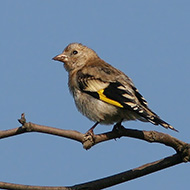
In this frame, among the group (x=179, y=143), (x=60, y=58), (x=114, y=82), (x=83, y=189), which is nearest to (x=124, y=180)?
(x=83, y=189)

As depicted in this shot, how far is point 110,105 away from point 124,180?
7.21ft

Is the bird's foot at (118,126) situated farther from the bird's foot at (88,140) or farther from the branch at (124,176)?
the branch at (124,176)

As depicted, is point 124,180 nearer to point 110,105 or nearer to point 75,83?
point 110,105

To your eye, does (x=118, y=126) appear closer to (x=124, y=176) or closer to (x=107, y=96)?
(x=107, y=96)

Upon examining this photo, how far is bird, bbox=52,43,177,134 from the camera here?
7293 millimetres

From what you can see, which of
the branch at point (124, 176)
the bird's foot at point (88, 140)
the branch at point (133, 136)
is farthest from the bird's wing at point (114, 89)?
the bird's foot at point (88, 140)

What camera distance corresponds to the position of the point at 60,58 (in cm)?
966

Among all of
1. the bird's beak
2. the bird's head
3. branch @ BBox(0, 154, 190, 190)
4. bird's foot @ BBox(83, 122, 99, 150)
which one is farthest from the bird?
branch @ BBox(0, 154, 190, 190)

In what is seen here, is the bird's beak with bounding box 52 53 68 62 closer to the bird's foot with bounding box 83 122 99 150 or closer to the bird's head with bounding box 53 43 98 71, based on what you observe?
the bird's head with bounding box 53 43 98 71

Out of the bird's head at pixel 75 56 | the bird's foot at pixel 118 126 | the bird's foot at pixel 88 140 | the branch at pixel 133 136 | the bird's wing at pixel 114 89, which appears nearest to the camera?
the branch at pixel 133 136

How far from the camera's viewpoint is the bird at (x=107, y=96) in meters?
7.29

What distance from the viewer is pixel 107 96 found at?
25.1ft

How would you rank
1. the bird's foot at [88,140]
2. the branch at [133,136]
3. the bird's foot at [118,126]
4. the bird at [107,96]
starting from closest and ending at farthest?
the branch at [133,136] → the bird's foot at [88,140] → the bird's foot at [118,126] → the bird at [107,96]

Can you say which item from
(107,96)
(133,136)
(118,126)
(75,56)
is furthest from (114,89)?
(75,56)
